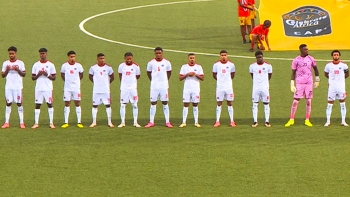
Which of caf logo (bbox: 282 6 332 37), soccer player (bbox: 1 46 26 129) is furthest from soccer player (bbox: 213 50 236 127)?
caf logo (bbox: 282 6 332 37)

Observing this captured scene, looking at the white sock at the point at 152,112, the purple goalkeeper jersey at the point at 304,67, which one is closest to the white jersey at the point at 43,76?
the white sock at the point at 152,112

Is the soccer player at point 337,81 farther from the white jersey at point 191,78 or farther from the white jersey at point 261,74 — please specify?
the white jersey at point 191,78

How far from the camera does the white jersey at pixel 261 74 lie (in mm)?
26531

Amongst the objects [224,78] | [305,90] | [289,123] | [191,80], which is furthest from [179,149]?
[305,90]

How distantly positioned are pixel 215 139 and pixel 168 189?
4.45m

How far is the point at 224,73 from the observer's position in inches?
1047

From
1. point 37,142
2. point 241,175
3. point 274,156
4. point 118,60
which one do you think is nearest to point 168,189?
point 241,175

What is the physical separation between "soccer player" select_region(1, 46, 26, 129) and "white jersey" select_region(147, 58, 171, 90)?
3388mm

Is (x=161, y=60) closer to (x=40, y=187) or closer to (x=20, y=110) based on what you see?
(x=20, y=110)

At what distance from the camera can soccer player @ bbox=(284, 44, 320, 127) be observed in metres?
26.6

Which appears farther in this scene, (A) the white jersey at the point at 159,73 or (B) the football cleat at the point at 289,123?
(B) the football cleat at the point at 289,123

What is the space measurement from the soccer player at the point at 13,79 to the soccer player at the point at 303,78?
23.3ft

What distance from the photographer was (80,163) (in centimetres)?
2323

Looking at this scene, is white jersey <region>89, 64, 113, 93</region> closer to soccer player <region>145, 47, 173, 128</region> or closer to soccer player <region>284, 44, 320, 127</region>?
soccer player <region>145, 47, 173, 128</region>
